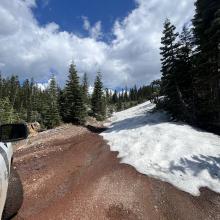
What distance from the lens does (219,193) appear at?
1138 centimetres

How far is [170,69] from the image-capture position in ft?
91.4

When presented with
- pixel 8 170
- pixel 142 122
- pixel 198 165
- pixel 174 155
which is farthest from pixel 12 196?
pixel 142 122

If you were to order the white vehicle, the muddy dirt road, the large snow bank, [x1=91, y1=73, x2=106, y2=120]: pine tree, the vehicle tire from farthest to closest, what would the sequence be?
[x1=91, y1=73, x2=106, y2=120]: pine tree, the large snow bank, the muddy dirt road, the vehicle tire, the white vehicle

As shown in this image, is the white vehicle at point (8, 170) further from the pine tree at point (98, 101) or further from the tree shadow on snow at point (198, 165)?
the pine tree at point (98, 101)

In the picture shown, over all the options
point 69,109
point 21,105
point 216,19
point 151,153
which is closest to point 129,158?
point 151,153

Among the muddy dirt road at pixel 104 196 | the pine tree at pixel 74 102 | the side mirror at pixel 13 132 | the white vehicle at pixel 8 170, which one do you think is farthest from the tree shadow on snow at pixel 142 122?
the side mirror at pixel 13 132

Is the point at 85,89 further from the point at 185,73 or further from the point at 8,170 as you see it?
the point at 8,170

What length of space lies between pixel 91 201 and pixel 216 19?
Answer: 17571 mm

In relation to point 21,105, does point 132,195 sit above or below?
below

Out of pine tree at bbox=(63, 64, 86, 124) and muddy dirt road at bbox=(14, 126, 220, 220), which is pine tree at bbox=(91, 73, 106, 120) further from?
muddy dirt road at bbox=(14, 126, 220, 220)

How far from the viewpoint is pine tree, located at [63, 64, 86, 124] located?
45.4m

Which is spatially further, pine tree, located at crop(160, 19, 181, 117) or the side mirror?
pine tree, located at crop(160, 19, 181, 117)

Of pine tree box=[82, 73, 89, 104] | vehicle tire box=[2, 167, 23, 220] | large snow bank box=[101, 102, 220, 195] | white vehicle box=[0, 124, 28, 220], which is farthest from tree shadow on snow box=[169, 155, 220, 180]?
pine tree box=[82, 73, 89, 104]

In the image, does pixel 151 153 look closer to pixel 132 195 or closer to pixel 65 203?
pixel 132 195
